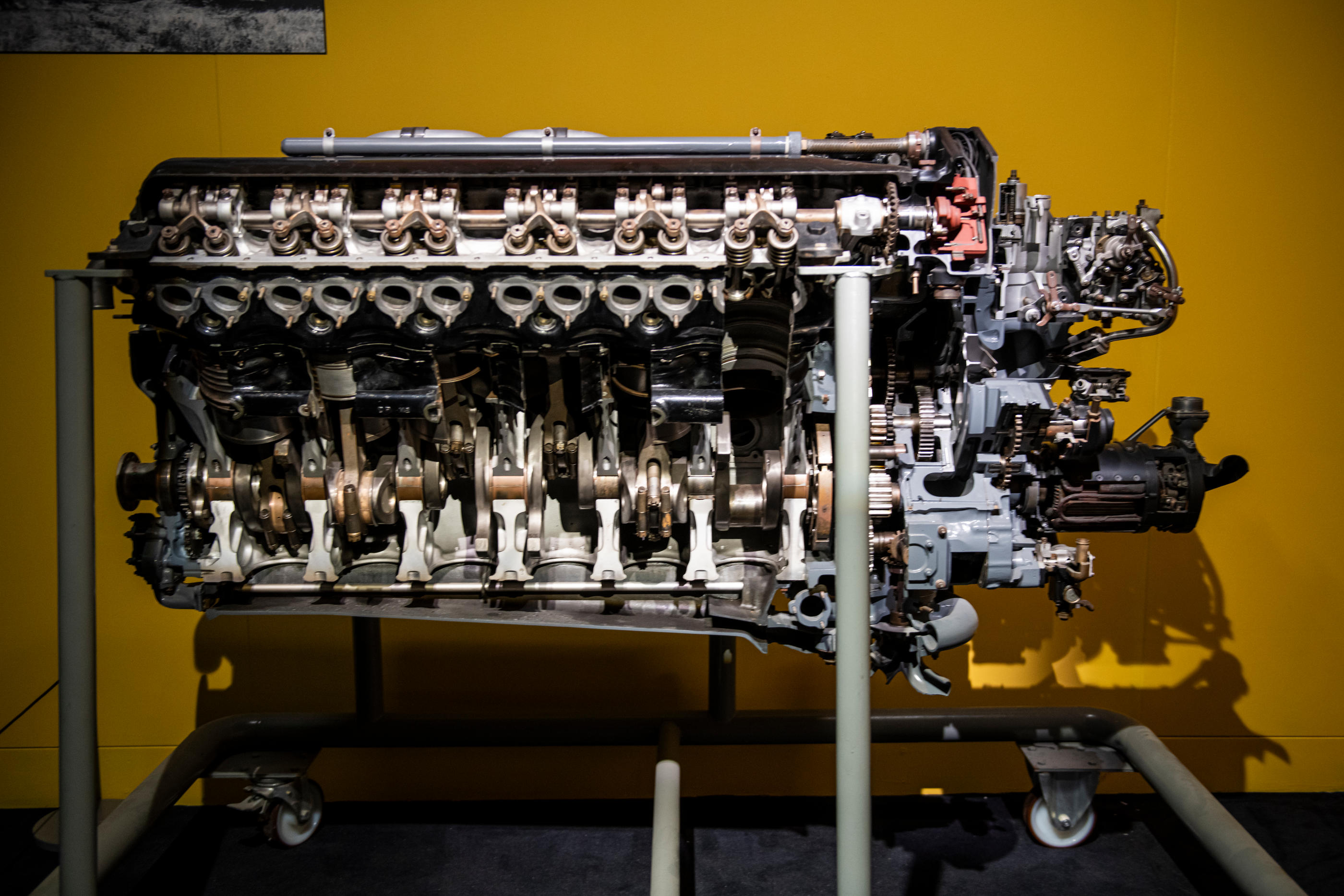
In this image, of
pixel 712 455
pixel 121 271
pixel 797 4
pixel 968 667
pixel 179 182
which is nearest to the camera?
pixel 121 271

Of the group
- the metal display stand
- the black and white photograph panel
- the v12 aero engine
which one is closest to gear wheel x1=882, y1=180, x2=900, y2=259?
the v12 aero engine

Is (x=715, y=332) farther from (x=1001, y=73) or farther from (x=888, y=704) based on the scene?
(x=888, y=704)

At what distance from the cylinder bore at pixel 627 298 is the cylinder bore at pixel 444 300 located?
0.34 m

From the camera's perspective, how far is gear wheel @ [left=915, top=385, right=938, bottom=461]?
2549mm

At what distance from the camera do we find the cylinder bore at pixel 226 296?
2143 millimetres

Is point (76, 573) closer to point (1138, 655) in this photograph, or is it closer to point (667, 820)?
point (667, 820)

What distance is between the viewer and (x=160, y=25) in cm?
319

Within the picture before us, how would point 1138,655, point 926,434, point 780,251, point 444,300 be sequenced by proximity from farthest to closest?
point 1138,655
point 926,434
point 444,300
point 780,251

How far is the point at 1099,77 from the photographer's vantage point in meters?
3.25

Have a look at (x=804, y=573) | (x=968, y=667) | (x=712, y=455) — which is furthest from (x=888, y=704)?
(x=712, y=455)

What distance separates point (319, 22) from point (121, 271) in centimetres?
162

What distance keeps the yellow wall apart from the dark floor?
0.80ft

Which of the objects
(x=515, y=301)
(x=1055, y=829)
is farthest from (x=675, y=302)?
(x=1055, y=829)

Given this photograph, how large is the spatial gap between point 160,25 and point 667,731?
10.1ft
